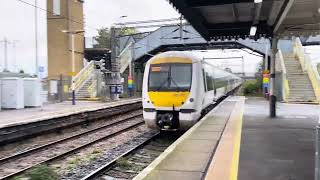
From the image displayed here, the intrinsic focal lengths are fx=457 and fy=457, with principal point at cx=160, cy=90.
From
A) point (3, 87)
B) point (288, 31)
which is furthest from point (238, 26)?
point (3, 87)

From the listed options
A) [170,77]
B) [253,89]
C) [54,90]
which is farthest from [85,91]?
[170,77]

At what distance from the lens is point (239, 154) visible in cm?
945

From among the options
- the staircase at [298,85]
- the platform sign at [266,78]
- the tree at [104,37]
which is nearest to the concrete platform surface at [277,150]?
the platform sign at [266,78]

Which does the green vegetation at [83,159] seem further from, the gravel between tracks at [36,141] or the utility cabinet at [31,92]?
the utility cabinet at [31,92]

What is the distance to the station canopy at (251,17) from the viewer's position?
13.8 m

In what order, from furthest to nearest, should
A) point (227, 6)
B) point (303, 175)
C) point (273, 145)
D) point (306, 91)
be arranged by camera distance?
1. point (306, 91)
2. point (227, 6)
3. point (273, 145)
4. point (303, 175)

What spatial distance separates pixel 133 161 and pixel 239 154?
349 centimetres

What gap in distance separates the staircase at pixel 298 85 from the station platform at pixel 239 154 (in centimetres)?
1400

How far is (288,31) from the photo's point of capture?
61.8ft

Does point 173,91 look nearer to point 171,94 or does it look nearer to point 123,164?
point 171,94

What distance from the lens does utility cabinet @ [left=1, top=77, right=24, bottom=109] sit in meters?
25.7

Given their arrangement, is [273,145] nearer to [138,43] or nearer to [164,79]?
[164,79]

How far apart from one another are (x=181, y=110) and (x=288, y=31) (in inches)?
261

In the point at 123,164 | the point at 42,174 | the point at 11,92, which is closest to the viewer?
the point at 42,174
